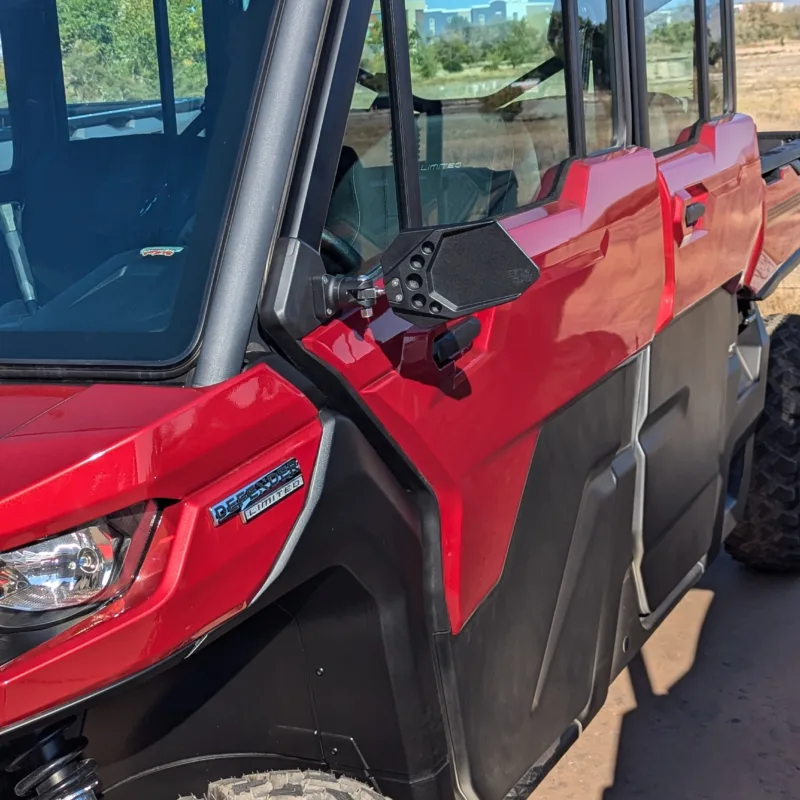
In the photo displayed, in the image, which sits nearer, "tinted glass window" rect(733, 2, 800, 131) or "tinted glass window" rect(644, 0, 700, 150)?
"tinted glass window" rect(644, 0, 700, 150)

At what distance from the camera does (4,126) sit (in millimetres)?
2182

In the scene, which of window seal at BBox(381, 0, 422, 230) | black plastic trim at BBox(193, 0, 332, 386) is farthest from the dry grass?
black plastic trim at BBox(193, 0, 332, 386)

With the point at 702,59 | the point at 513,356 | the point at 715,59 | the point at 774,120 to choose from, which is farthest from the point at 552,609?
the point at 774,120

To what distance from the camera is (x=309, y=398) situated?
165cm

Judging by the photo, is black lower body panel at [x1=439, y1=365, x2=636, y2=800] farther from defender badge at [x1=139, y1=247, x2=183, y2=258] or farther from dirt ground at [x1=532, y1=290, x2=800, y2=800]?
defender badge at [x1=139, y1=247, x2=183, y2=258]

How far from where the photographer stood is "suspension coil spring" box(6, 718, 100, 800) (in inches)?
61.4

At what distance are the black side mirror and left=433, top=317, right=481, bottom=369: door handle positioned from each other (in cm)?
24

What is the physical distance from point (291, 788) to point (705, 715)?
203cm

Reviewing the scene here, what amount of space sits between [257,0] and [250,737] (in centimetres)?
124

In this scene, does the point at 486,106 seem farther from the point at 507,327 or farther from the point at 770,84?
the point at 770,84

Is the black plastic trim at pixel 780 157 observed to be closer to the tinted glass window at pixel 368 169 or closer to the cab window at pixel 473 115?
the cab window at pixel 473 115

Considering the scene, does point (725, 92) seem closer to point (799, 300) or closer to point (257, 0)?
point (257, 0)

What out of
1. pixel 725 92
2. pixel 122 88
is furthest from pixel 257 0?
pixel 725 92

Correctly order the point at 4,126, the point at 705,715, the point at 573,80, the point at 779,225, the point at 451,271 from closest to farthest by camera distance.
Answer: the point at 451,271 → the point at 4,126 → the point at 573,80 → the point at 705,715 → the point at 779,225
